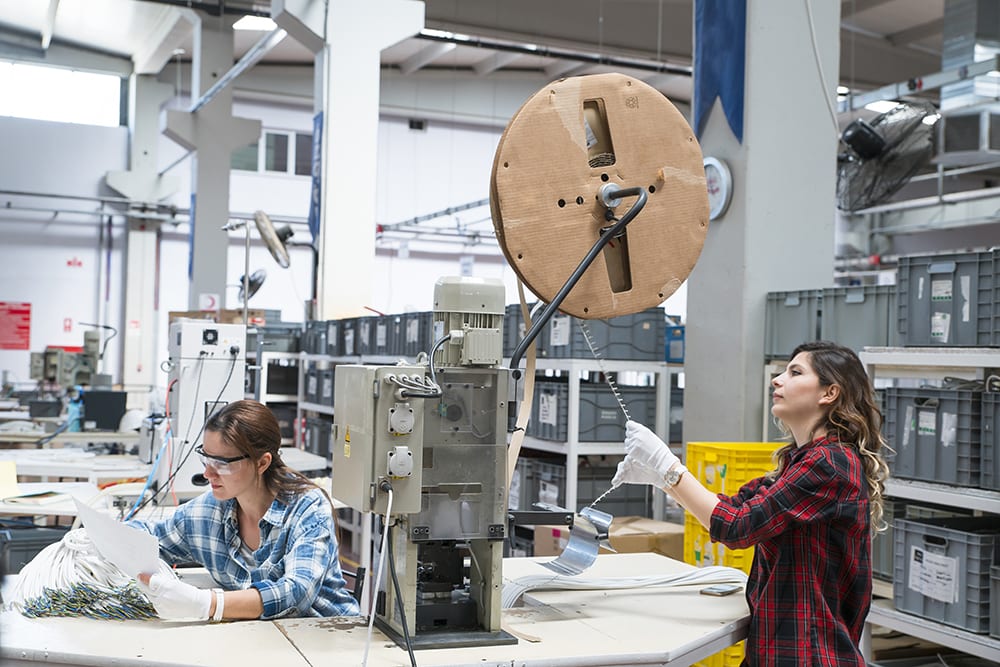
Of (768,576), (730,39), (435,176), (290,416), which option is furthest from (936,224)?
(768,576)

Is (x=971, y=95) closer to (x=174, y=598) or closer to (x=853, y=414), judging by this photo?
(x=853, y=414)

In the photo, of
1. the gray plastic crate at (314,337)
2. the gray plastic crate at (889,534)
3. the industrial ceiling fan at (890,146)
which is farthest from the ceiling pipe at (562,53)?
the gray plastic crate at (889,534)

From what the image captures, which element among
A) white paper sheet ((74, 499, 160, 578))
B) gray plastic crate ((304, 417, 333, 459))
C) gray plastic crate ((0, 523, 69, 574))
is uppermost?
white paper sheet ((74, 499, 160, 578))

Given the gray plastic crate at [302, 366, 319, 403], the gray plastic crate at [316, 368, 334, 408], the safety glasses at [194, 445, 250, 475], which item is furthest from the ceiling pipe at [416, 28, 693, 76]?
the safety glasses at [194, 445, 250, 475]

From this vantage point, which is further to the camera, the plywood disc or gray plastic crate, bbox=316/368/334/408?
gray plastic crate, bbox=316/368/334/408

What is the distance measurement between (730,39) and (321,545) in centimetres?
295

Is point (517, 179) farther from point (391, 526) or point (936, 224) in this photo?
point (936, 224)

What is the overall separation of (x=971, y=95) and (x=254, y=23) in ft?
22.6

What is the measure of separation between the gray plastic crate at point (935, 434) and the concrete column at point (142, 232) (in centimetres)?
1071

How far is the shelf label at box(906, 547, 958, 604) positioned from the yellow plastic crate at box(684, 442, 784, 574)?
515 mm

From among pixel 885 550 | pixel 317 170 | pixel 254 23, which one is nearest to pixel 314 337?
pixel 317 170

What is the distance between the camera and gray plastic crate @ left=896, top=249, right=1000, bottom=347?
3.02m

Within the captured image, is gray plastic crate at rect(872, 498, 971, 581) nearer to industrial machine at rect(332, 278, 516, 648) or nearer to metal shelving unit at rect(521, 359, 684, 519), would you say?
metal shelving unit at rect(521, 359, 684, 519)

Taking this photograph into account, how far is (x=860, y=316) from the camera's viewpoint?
3.67 metres
